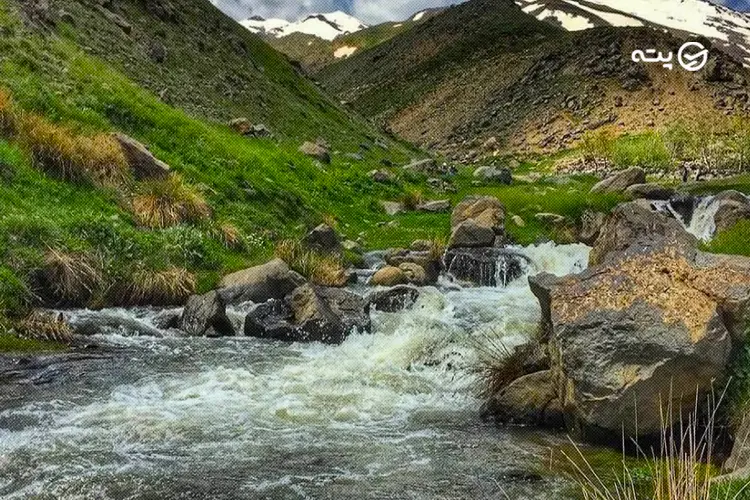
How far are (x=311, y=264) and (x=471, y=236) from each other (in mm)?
8848

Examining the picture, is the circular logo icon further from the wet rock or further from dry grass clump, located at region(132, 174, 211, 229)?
dry grass clump, located at region(132, 174, 211, 229)

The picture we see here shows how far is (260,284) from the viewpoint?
18.6 metres

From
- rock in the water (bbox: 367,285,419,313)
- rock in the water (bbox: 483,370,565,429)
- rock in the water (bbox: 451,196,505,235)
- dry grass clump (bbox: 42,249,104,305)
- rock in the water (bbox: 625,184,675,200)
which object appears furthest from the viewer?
rock in the water (bbox: 625,184,675,200)

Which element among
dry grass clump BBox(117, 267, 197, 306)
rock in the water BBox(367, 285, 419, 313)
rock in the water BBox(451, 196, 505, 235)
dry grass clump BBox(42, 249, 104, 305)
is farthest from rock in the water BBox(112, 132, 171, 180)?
rock in the water BBox(451, 196, 505, 235)

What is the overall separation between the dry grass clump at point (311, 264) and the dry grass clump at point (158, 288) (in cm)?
368

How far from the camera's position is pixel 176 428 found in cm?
1051

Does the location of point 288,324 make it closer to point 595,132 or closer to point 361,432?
point 361,432

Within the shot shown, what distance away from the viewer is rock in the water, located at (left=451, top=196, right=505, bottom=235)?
1234 inches

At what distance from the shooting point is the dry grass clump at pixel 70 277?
16.5 m

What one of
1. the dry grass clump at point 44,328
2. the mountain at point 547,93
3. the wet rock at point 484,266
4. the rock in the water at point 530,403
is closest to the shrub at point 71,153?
the dry grass clump at point 44,328

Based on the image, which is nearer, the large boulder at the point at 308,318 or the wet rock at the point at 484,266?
the large boulder at the point at 308,318

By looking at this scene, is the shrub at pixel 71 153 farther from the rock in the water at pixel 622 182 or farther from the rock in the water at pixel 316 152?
the rock in the water at pixel 622 182

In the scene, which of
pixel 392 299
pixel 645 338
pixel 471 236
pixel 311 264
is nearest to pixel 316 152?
pixel 471 236

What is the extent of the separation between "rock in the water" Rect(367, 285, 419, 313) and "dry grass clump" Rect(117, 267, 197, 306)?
4.68 metres
